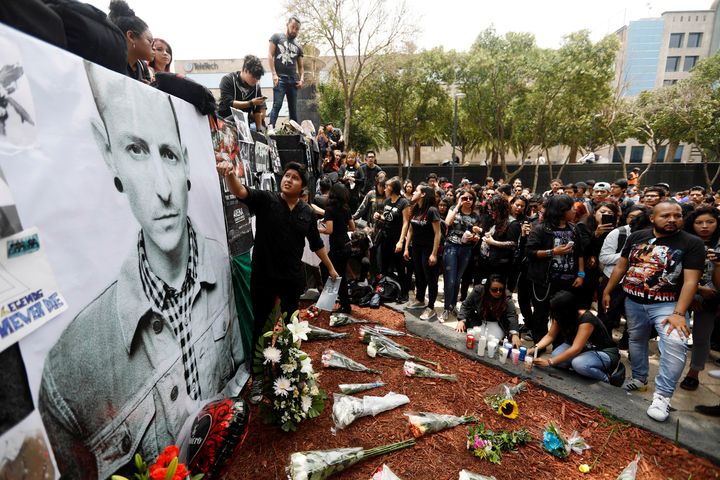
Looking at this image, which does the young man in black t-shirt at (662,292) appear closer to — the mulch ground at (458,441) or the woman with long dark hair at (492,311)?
the mulch ground at (458,441)

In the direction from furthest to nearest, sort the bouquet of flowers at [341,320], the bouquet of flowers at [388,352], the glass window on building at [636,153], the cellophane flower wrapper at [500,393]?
the glass window on building at [636,153] → the bouquet of flowers at [341,320] → the bouquet of flowers at [388,352] → the cellophane flower wrapper at [500,393]

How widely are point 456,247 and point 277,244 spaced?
10.3 ft

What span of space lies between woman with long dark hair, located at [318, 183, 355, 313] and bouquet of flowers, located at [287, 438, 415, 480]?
2.56 meters

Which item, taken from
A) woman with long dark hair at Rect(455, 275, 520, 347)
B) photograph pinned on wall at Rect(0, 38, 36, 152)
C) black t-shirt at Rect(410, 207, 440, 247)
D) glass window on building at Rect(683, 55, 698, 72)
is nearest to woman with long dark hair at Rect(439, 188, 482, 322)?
black t-shirt at Rect(410, 207, 440, 247)

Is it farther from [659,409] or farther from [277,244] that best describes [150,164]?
[659,409]

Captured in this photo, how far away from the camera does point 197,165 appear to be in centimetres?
278

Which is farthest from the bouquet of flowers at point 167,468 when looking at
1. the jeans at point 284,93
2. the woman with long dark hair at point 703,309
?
the jeans at point 284,93

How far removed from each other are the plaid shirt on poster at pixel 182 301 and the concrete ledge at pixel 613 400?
3.01 meters

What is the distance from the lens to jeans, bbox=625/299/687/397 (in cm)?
312

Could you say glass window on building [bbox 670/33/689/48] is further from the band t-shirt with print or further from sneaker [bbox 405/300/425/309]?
sneaker [bbox 405/300/425/309]

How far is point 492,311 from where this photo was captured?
443 centimetres

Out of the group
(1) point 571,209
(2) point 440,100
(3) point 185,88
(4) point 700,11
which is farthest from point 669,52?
(3) point 185,88

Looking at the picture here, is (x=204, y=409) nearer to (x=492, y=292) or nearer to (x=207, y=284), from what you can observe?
(x=207, y=284)

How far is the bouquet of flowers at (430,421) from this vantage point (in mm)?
2791
